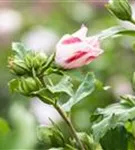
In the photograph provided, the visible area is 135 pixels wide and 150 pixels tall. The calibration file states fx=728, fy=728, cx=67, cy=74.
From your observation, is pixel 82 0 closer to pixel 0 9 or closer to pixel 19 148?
pixel 0 9

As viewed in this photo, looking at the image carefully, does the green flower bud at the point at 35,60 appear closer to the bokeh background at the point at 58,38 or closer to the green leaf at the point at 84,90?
the green leaf at the point at 84,90

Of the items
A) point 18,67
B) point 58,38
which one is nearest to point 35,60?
point 18,67

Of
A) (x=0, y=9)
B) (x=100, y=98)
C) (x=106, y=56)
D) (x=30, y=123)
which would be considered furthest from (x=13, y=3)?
(x=30, y=123)

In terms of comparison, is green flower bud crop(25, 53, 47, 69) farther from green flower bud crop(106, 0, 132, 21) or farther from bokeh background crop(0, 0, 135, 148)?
bokeh background crop(0, 0, 135, 148)

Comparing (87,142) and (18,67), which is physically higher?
(18,67)

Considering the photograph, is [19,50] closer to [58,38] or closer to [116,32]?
[116,32]

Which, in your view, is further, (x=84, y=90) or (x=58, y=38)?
(x=58, y=38)
